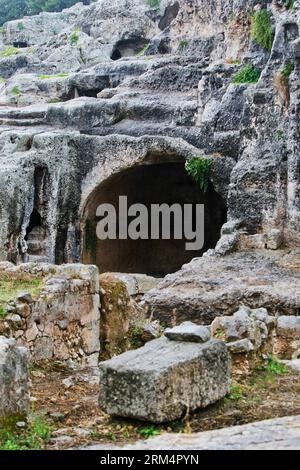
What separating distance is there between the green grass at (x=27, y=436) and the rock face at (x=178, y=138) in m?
10.3

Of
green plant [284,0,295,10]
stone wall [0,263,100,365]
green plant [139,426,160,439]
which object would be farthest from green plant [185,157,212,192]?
green plant [139,426,160,439]

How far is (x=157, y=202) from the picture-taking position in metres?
23.5

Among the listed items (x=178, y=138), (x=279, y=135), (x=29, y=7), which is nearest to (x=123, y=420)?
(x=279, y=135)

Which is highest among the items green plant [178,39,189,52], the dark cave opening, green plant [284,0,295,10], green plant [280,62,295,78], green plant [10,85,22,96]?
green plant [178,39,189,52]

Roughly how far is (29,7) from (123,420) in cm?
5224

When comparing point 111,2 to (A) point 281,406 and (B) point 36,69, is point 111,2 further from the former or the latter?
(A) point 281,406

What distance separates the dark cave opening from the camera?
21.3 metres

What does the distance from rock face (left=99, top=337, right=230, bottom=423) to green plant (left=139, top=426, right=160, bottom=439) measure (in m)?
0.06

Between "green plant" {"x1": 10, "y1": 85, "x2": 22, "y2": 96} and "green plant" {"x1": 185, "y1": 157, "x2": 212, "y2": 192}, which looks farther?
"green plant" {"x1": 10, "y1": 85, "x2": 22, "y2": 96}

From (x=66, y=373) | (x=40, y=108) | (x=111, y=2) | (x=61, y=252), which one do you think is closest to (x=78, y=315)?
(x=66, y=373)

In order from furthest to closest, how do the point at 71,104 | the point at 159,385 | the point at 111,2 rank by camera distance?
the point at 111,2 < the point at 71,104 < the point at 159,385

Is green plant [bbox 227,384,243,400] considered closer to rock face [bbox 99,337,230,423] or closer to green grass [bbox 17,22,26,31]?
rock face [bbox 99,337,230,423]
